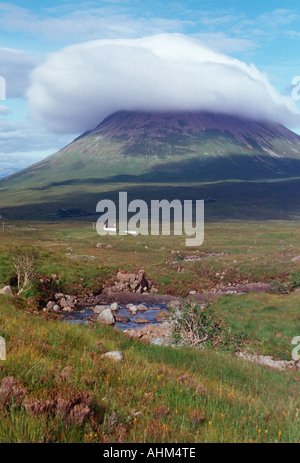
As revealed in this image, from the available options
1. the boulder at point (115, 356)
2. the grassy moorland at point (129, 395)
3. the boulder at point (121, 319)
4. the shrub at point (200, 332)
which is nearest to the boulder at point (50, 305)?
the boulder at point (121, 319)

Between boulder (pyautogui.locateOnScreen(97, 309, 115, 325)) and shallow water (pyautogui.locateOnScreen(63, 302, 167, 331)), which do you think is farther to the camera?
shallow water (pyautogui.locateOnScreen(63, 302, 167, 331))

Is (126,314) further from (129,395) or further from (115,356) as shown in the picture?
(129,395)

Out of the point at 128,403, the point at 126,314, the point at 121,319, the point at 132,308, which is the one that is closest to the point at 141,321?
the point at 121,319

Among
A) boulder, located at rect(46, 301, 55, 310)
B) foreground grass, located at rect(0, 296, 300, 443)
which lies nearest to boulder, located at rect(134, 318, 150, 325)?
boulder, located at rect(46, 301, 55, 310)

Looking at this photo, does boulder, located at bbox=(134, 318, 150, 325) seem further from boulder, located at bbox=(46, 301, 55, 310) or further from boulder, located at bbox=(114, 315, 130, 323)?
boulder, located at bbox=(46, 301, 55, 310)

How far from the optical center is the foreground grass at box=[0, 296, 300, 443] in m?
3.96

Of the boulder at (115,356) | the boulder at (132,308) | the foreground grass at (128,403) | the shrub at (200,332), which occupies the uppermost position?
the foreground grass at (128,403)

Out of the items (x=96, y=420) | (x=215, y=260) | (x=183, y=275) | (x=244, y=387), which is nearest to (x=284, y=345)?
(x=244, y=387)

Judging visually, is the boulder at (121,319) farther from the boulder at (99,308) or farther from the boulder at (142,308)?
the boulder at (142,308)

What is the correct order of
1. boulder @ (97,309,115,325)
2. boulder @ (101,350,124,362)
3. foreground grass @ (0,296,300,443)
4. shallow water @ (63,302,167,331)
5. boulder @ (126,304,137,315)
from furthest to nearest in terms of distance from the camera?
boulder @ (126,304,137,315)
shallow water @ (63,302,167,331)
boulder @ (97,309,115,325)
boulder @ (101,350,124,362)
foreground grass @ (0,296,300,443)

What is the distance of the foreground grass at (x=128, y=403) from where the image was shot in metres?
3.96

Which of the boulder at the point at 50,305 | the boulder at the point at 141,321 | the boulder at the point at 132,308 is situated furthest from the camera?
the boulder at the point at 132,308
